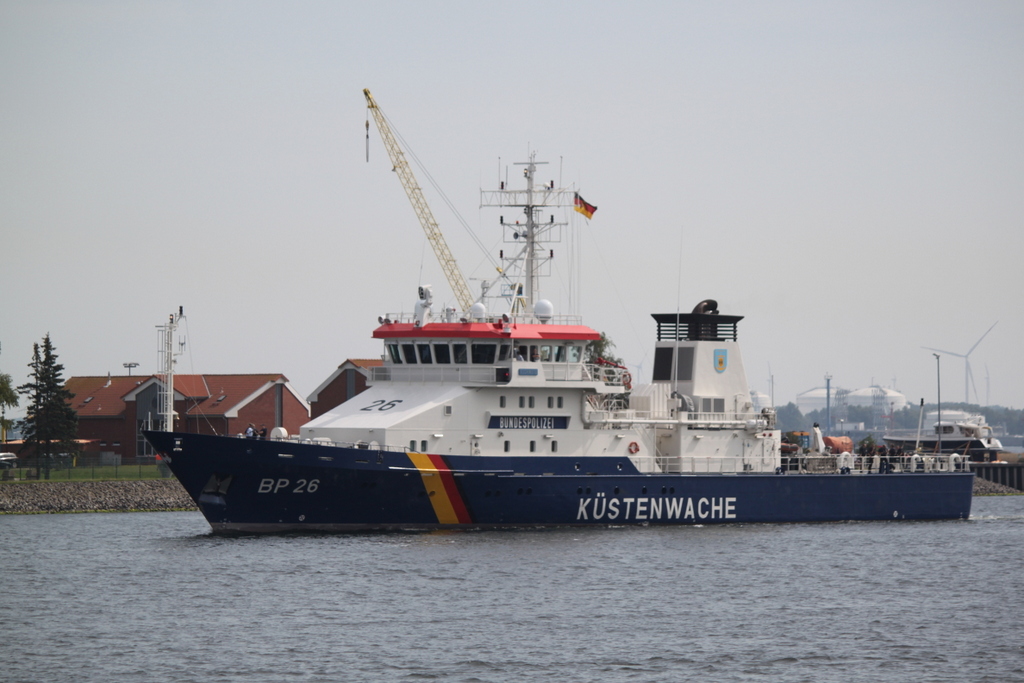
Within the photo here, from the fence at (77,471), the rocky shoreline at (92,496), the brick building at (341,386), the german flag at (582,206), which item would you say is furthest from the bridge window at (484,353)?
the brick building at (341,386)

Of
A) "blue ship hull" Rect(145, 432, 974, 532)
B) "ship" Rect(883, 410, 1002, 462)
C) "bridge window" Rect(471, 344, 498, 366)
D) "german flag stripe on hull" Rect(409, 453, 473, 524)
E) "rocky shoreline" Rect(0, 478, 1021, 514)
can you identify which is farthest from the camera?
"ship" Rect(883, 410, 1002, 462)

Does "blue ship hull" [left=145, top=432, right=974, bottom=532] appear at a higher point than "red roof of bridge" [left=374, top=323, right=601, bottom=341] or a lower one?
lower

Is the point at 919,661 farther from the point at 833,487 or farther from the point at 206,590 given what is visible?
the point at 833,487

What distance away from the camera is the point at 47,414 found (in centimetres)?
6425

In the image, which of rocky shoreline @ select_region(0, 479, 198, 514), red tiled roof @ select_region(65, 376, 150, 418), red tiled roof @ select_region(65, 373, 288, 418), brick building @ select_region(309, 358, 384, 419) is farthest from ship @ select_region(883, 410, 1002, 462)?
rocky shoreline @ select_region(0, 479, 198, 514)

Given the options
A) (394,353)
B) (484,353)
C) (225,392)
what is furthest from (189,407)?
(484,353)

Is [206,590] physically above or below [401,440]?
below

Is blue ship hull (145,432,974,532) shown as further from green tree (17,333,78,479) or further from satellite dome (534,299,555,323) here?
green tree (17,333,78,479)

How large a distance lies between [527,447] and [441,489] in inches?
121

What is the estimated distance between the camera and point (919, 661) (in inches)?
1043

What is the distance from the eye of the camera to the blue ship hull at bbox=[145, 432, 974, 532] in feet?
133

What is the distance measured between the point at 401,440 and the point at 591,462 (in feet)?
19.5

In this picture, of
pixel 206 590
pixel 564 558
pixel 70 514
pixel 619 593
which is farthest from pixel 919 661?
pixel 70 514

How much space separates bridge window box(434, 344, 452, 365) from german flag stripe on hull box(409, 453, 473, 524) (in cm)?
344
